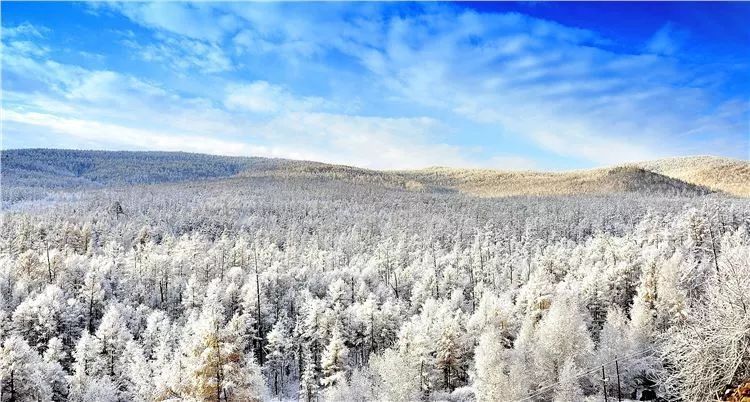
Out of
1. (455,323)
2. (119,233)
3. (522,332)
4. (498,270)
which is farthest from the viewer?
(119,233)

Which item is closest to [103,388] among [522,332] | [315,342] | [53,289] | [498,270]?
[315,342]

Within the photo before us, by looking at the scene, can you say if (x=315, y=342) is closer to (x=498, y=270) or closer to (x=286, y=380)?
(x=286, y=380)

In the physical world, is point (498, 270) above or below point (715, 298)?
below
